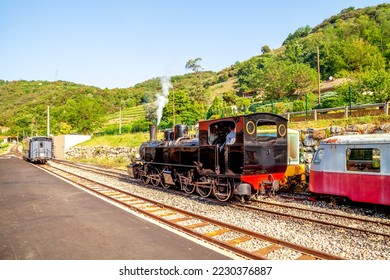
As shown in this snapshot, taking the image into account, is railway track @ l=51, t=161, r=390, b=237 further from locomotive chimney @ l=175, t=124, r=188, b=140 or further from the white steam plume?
the white steam plume

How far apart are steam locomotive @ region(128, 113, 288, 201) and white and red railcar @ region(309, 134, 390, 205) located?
1442 mm

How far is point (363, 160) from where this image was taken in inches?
361

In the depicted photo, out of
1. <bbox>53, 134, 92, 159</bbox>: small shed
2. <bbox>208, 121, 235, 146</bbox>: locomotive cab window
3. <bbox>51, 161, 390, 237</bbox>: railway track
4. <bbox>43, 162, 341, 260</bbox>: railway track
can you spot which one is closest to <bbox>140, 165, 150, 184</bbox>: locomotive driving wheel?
<bbox>43, 162, 341, 260</bbox>: railway track

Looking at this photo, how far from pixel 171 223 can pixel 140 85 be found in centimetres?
15150

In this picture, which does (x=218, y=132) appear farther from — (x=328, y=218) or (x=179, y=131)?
(x=328, y=218)

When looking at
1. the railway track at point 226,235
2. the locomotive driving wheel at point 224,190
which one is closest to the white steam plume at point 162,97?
the locomotive driving wheel at point 224,190

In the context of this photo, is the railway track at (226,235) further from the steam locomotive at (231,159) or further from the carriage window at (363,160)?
the carriage window at (363,160)

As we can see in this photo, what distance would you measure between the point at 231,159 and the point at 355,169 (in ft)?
12.8

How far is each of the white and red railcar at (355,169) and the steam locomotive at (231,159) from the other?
144 cm

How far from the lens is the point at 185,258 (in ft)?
18.6

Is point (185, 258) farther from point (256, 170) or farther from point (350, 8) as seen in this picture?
point (350, 8)

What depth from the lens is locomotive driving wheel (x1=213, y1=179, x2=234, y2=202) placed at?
10.2 m

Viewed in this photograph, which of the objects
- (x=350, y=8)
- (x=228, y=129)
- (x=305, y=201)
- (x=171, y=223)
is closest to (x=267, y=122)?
(x=228, y=129)

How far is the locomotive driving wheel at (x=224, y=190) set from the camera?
403 inches
